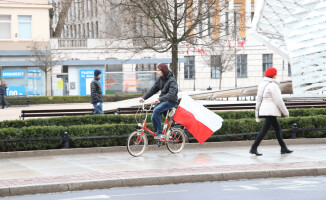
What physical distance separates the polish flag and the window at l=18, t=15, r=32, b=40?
123 ft

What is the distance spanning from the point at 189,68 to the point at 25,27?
17744 millimetres

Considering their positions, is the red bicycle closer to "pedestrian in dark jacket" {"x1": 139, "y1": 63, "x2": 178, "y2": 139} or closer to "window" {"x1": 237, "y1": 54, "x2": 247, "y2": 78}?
"pedestrian in dark jacket" {"x1": 139, "y1": 63, "x2": 178, "y2": 139}

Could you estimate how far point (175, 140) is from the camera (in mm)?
12266

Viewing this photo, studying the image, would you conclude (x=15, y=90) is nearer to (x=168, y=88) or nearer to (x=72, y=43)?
(x=72, y=43)

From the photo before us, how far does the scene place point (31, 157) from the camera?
11992 millimetres

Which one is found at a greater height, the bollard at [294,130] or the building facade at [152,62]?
the building facade at [152,62]

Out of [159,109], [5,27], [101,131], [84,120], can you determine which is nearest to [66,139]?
[101,131]

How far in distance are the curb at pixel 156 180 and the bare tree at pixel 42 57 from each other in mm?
35846

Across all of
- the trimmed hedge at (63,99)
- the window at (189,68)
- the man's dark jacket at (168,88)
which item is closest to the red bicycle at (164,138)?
the man's dark jacket at (168,88)

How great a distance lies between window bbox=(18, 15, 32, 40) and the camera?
47.7m

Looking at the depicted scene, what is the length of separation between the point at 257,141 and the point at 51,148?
14.3 feet

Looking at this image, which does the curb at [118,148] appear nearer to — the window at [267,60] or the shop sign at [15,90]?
the shop sign at [15,90]

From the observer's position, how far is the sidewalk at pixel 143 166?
345 inches

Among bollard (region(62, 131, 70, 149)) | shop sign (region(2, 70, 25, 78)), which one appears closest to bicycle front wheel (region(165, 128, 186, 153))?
bollard (region(62, 131, 70, 149))
